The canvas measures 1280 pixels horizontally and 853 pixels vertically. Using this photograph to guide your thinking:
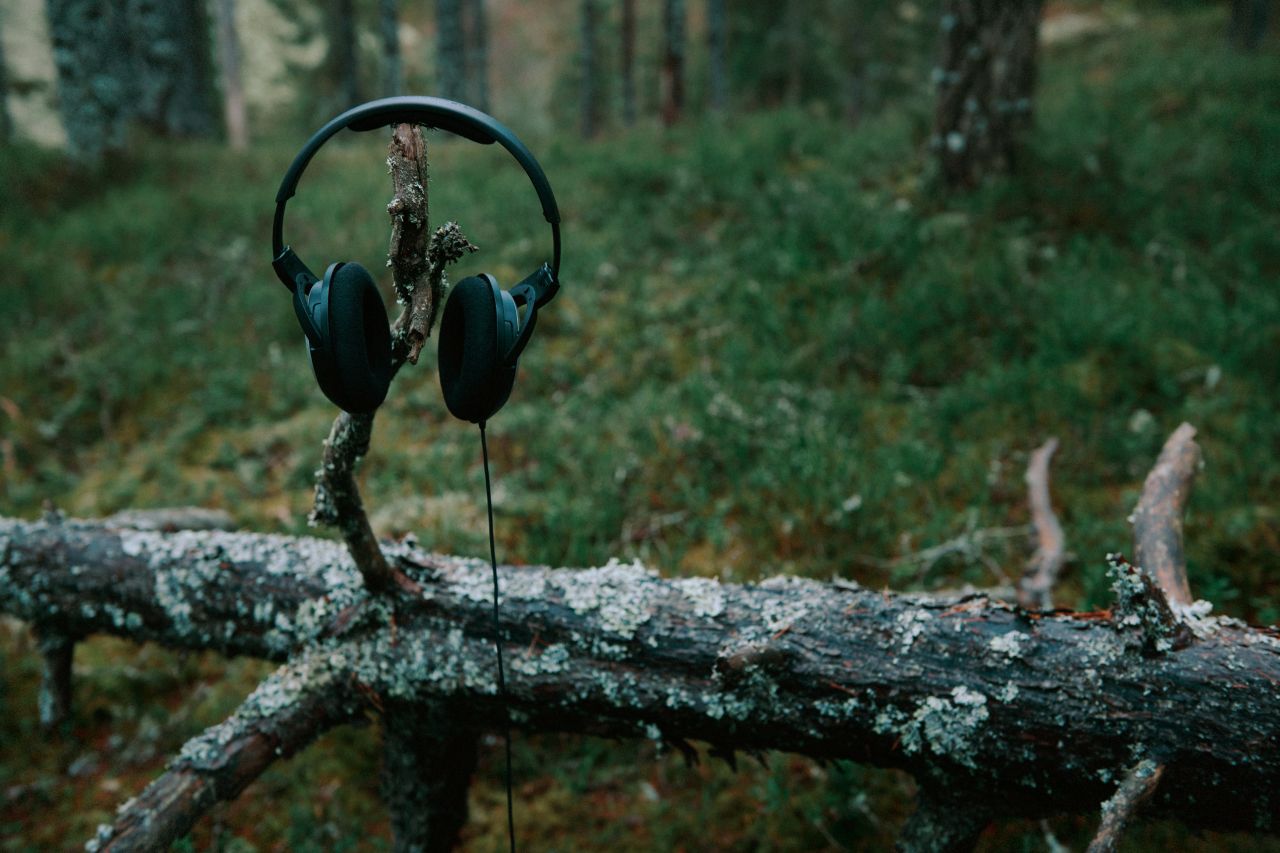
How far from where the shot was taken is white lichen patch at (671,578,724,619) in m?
2.61

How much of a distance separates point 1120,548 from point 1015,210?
3.92 m

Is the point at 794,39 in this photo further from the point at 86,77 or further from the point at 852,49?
the point at 86,77

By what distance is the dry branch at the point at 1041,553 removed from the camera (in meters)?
3.39

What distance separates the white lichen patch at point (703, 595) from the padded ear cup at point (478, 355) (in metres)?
1.11

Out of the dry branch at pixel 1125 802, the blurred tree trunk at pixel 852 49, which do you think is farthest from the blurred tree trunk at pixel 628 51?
the dry branch at pixel 1125 802

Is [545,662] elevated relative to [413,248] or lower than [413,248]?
lower

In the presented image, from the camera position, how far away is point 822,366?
219 inches

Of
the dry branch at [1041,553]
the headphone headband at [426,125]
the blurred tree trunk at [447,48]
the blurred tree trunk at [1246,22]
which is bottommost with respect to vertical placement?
the dry branch at [1041,553]

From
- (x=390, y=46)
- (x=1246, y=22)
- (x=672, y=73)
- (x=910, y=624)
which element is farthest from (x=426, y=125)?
(x=1246, y=22)

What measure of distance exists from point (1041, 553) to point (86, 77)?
1197 centimetres

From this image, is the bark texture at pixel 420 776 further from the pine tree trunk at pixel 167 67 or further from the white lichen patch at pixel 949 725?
the pine tree trunk at pixel 167 67

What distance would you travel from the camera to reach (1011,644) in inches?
90.7

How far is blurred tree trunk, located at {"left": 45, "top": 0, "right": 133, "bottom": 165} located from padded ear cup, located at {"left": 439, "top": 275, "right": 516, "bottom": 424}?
1095 centimetres

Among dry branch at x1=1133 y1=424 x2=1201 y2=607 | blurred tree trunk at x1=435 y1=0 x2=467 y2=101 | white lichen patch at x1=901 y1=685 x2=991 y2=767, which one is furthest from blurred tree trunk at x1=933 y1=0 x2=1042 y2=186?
blurred tree trunk at x1=435 y1=0 x2=467 y2=101
